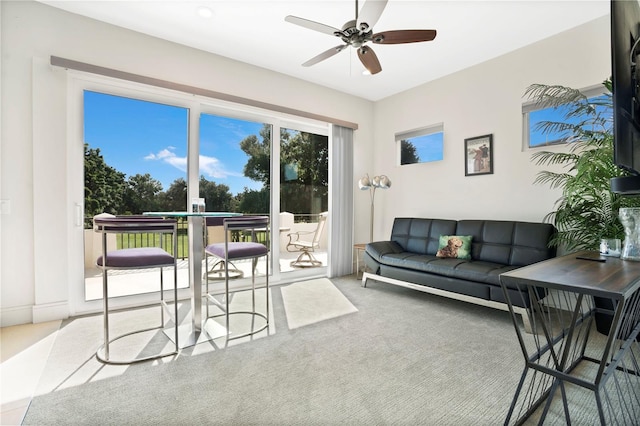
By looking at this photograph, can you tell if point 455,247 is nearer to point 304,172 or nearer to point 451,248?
point 451,248

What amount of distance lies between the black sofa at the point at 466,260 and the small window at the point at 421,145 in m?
1.00

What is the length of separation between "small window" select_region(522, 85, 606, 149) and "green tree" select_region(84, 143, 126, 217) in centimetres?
450

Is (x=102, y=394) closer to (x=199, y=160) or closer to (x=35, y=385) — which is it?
(x=35, y=385)

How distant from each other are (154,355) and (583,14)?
4.73 metres

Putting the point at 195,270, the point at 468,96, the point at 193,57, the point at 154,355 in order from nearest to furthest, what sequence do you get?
the point at 154,355
the point at 195,270
the point at 193,57
the point at 468,96

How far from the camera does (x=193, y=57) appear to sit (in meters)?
3.57

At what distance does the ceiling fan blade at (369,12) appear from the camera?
6.43 feet

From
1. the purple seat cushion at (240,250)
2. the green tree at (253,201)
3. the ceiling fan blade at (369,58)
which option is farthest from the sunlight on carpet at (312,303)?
the ceiling fan blade at (369,58)

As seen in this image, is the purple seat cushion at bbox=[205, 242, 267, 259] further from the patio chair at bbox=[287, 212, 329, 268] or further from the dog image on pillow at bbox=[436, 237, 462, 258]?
the dog image on pillow at bbox=[436, 237, 462, 258]

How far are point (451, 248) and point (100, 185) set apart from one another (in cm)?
389

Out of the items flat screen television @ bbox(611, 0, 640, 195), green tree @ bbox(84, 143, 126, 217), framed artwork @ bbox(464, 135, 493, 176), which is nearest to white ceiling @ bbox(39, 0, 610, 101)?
framed artwork @ bbox(464, 135, 493, 176)

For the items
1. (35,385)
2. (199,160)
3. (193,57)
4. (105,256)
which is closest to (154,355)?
(35,385)

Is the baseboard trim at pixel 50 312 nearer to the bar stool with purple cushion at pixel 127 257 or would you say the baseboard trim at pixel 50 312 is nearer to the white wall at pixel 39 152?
the white wall at pixel 39 152

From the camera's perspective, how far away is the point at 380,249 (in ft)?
13.4
